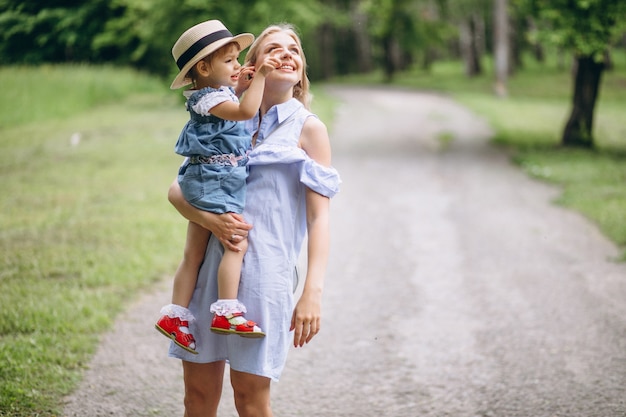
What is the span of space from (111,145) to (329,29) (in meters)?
27.7

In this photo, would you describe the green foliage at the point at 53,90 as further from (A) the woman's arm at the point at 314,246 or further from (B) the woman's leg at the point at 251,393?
(B) the woman's leg at the point at 251,393

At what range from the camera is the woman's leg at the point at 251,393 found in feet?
8.90

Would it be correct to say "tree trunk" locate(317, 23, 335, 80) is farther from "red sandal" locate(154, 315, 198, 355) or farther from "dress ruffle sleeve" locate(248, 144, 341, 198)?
"red sandal" locate(154, 315, 198, 355)

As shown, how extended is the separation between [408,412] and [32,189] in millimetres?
Result: 8067

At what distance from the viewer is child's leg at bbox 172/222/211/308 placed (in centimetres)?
279

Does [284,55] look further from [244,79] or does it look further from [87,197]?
[87,197]

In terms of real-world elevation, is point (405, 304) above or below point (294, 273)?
below

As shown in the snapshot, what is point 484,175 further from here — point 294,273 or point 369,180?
point 294,273

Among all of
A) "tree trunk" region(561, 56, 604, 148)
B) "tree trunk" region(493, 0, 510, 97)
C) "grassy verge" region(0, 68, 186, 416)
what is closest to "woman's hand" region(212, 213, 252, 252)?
"grassy verge" region(0, 68, 186, 416)

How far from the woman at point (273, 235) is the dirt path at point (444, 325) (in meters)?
1.51

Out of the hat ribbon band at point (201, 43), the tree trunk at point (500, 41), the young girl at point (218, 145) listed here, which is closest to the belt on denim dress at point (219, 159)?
the young girl at point (218, 145)

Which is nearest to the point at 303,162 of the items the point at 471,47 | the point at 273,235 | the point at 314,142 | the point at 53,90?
the point at 314,142

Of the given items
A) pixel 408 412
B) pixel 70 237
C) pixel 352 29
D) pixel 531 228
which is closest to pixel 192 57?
pixel 408 412

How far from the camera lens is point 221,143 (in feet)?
8.68
